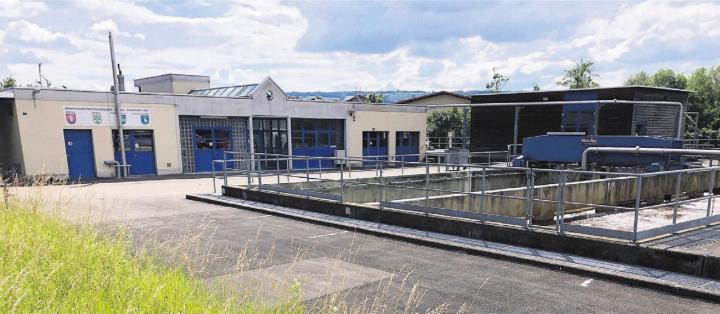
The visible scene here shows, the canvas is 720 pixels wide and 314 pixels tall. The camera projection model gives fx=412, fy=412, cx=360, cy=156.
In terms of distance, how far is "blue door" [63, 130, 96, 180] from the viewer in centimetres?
1675

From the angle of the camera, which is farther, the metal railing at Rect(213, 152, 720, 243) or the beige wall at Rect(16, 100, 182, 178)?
the beige wall at Rect(16, 100, 182, 178)

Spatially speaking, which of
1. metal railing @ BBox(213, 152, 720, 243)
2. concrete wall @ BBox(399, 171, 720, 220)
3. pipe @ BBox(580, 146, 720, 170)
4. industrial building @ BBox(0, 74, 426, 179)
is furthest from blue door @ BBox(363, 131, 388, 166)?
concrete wall @ BBox(399, 171, 720, 220)

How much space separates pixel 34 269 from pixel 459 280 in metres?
4.53

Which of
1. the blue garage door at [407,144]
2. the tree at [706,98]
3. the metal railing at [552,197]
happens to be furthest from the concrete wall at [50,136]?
the tree at [706,98]

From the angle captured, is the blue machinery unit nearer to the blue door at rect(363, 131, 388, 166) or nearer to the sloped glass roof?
the blue door at rect(363, 131, 388, 166)

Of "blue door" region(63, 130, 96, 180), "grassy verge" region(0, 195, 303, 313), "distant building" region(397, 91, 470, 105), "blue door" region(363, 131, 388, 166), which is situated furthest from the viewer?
"distant building" region(397, 91, 470, 105)

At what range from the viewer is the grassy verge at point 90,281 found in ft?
9.15

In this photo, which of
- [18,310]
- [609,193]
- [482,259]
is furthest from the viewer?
[609,193]

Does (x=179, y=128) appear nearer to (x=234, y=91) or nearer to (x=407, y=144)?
(x=234, y=91)

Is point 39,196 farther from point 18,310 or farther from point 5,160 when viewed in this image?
point 5,160

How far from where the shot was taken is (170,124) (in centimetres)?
1891

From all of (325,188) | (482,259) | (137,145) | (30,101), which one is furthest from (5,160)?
(482,259)

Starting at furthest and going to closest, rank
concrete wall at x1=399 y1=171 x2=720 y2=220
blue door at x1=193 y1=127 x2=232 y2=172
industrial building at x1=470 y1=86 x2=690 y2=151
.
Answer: industrial building at x1=470 y1=86 x2=690 y2=151, blue door at x1=193 y1=127 x2=232 y2=172, concrete wall at x1=399 y1=171 x2=720 y2=220

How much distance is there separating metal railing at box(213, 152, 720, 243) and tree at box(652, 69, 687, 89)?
188 feet
